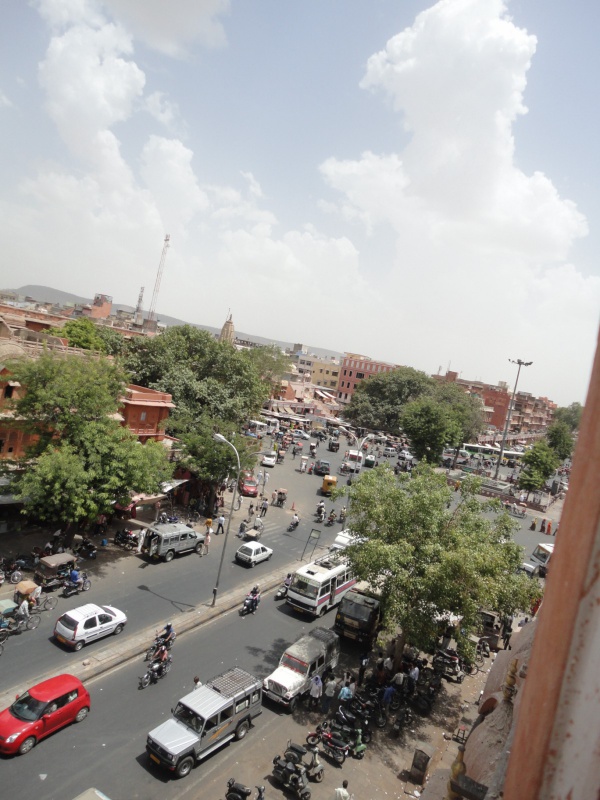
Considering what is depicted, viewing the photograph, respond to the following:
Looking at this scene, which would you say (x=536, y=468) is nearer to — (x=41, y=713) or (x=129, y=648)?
(x=129, y=648)

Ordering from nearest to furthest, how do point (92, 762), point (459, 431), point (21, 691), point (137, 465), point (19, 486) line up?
point (92, 762) < point (21, 691) < point (19, 486) < point (137, 465) < point (459, 431)

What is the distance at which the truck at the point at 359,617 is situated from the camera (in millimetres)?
16938

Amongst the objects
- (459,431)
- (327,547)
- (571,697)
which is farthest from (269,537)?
(459,431)

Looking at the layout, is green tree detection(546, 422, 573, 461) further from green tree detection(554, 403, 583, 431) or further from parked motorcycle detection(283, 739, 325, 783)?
parked motorcycle detection(283, 739, 325, 783)

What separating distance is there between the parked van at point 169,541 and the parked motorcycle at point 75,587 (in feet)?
11.3

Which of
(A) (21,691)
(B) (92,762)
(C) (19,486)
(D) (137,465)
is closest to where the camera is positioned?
(B) (92,762)

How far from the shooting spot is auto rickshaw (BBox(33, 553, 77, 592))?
17.0 m

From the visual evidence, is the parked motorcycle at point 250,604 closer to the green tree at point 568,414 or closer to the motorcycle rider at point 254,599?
the motorcycle rider at point 254,599

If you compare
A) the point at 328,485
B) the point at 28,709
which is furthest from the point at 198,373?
the point at 28,709

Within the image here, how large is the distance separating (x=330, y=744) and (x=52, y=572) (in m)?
10.8

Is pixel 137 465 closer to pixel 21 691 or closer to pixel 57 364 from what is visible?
pixel 57 364

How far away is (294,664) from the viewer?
14.0 m

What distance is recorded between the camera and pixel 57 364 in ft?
64.1

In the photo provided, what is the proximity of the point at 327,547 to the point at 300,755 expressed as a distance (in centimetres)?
1581
